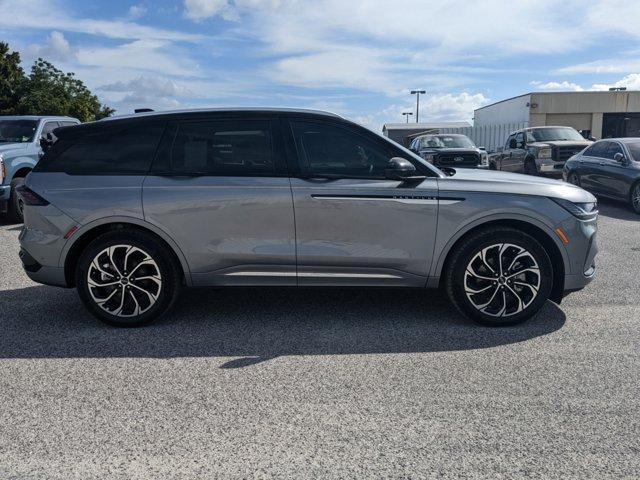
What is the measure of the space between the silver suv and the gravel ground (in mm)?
398

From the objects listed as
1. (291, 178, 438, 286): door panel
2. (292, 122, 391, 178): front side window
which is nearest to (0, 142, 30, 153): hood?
(292, 122, 391, 178): front side window

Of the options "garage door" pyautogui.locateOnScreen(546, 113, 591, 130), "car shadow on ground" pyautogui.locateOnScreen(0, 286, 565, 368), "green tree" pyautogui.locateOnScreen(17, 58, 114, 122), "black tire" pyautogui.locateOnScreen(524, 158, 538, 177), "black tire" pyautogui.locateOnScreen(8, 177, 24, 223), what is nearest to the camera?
"car shadow on ground" pyautogui.locateOnScreen(0, 286, 565, 368)

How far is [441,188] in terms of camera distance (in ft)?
15.0

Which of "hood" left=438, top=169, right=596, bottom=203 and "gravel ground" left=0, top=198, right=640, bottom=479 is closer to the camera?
"gravel ground" left=0, top=198, right=640, bottom=479

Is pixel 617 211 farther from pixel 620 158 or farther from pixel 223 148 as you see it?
pixel 223 148

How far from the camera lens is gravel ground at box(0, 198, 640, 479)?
2803 millimetres

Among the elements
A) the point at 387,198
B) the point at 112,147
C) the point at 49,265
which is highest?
the point at 112,147

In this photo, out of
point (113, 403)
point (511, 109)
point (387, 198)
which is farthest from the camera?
point (511, 109)

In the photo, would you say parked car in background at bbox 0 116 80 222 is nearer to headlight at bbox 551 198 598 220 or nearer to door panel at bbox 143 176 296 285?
door panel at bbox 143 176 296 285

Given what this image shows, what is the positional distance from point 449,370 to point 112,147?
321cm

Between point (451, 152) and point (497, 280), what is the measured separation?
1372 centimetres

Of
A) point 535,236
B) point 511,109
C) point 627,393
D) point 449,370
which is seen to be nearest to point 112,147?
point 449,370

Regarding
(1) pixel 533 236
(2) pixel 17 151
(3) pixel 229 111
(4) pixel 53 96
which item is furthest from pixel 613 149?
(4) pixel 53 96

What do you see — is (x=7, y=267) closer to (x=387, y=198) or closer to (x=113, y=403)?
(x=113, y=403)
